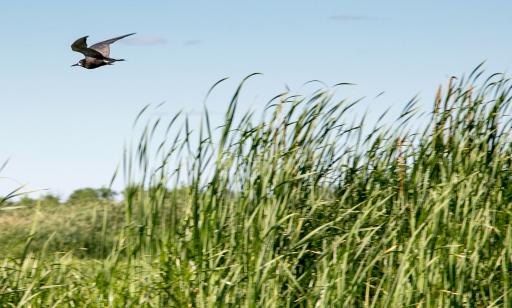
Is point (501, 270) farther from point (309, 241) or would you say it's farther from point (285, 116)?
point (285, 116)

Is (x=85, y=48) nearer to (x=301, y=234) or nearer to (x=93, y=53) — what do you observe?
(x=93, y=53)

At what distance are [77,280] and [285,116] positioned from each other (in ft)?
4.60

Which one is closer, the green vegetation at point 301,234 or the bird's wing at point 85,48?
the green vegetation at point 301,234

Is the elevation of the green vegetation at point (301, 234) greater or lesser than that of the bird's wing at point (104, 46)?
lesser

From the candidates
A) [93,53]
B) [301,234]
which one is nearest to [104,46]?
[93,53]

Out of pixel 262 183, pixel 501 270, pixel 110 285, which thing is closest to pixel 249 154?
pixel 262 183

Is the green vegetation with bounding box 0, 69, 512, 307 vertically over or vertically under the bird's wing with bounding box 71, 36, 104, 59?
under

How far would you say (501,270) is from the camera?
435 cm

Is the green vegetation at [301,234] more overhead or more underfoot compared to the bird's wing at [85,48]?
more underfoot

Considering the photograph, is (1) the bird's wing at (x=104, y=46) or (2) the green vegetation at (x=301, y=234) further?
(1) the bird's wing at (x=104, y=46)

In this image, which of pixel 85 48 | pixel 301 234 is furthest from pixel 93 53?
pixel 301 234

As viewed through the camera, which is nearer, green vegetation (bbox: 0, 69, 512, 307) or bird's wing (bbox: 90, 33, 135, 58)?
green vegetation (bbox: 0, 69, 512, 307)

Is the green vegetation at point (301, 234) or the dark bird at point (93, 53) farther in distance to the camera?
the dark bird at point (93, 53)

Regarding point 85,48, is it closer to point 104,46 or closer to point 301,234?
point 104,46
